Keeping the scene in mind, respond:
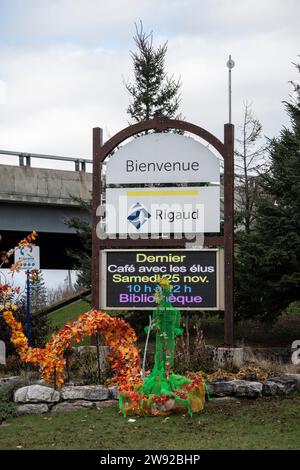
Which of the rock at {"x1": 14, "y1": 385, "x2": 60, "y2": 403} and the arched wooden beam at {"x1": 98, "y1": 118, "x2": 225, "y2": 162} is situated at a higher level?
the arched wooden beam at {"x1": 98, "y1": 118, "x2": 225, "y2": 162}

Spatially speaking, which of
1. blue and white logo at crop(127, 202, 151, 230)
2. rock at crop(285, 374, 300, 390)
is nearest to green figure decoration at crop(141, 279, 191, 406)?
rock at crop(285, 374, 300, 390)

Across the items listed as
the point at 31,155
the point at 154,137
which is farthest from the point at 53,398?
the point at 31,155

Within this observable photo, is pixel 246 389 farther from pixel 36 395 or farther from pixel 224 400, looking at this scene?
pixel 36 395

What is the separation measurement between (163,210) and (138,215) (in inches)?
19.9

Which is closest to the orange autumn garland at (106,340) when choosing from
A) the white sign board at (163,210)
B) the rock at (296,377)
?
the rock at (296,377)

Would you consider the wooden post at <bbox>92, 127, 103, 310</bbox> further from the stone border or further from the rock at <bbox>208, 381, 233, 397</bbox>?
the rock at <bbox>208, 381, 233, 397</bbox>

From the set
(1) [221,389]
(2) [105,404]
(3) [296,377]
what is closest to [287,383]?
(3) [296,377]

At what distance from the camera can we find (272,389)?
10844 millimetres

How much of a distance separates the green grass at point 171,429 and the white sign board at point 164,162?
15.4ft

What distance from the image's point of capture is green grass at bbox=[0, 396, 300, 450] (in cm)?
831

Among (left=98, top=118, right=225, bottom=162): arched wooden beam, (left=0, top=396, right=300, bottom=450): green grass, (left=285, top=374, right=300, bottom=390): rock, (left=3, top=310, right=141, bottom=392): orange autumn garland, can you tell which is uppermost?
(left=98, top=118, right=225, bottom=162): arched wooden beam

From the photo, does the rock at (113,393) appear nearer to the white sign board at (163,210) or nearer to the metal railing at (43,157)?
the white sign board at (163,210)

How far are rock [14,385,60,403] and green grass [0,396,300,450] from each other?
0.40m

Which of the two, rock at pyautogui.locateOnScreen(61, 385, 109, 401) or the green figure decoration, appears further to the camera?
rock at pyautogui.locateOnScreen(61, 385, 109, 401)
